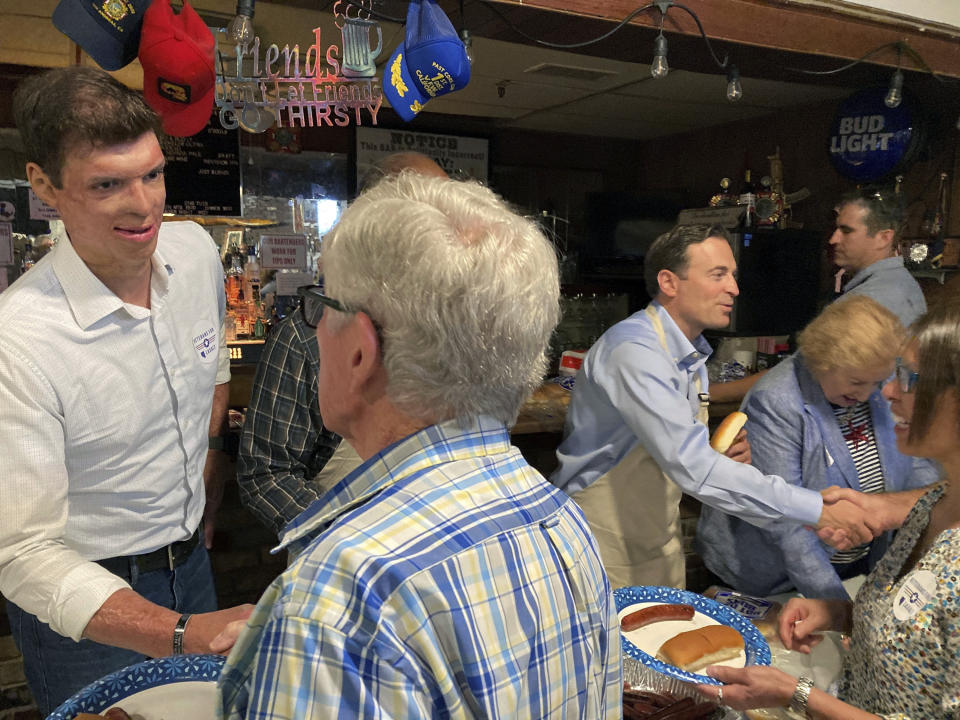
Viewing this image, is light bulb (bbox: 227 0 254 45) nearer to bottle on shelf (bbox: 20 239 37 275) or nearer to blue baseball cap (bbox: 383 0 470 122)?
blue baseball cap (bbox: 383 0 470 122)

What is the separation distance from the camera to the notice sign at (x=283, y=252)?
5504mm

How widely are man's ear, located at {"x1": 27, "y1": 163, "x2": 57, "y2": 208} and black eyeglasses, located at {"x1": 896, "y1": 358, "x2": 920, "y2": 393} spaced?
78.3 inches

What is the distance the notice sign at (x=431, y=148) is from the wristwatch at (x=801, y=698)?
4855 mm

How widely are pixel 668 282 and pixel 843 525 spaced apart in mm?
1027

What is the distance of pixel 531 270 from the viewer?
88 cm

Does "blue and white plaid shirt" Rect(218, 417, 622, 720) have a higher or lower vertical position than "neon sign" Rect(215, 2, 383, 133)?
lower

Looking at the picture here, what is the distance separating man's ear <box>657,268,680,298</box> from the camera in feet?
8.27

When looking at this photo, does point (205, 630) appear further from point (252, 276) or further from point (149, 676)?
point (252, 276)

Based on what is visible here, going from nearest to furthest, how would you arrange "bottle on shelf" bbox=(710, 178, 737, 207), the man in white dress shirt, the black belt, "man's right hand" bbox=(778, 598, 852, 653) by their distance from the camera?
the man in white dress shirt → the black belt → "man's right hand" bbox=(778, 598, 852, 653) → "bottle on shelf" bbox=(710, 178, 737, 207)

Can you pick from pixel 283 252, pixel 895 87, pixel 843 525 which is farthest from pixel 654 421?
pixel 283 252

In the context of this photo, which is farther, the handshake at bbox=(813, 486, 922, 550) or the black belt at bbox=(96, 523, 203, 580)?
the handshake at bbox=(813, 486, 922, 550)

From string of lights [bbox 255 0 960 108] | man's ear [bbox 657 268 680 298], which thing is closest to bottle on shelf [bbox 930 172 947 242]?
string of lights [bbox 255 0 960 108]

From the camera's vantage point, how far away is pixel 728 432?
231 centimetres

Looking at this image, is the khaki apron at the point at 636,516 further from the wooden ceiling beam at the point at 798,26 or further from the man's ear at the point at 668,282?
the wooden ceiling beam at the point at 798,26
